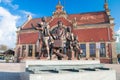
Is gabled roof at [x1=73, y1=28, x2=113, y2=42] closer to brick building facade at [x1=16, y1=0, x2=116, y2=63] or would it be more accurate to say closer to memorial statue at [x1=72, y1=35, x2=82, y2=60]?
brick building facade at [x1=16, y1=0, x2=116, y2=63]

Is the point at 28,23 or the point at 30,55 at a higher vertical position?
the point at 28,23

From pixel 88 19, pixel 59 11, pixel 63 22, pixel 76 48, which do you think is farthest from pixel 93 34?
pixel 76 48

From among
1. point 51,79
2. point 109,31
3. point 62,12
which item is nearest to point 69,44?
point 51,79

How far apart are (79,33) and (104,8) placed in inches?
263

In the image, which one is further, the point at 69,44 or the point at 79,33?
the point at 79,33

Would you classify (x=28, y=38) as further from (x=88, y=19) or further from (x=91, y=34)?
Answer: (x=91, y=34)

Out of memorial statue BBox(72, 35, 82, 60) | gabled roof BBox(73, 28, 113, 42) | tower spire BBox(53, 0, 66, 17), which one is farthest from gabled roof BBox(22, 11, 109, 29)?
memorial statue BBox(72, 35, 82, 60)

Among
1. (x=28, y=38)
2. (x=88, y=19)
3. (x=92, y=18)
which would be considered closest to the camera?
(x=92, y=18)

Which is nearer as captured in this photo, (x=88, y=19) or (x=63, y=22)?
(x=88, y=19)

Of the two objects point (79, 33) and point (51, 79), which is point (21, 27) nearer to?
point (79, 33)

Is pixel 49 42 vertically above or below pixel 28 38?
below

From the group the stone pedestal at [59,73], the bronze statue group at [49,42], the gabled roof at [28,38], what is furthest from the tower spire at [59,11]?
the stone pedestal at [59,73]

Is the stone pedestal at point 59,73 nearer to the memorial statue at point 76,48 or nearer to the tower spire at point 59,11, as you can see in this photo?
the memorial statue at point 76,48

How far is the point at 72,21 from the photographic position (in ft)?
91.5
